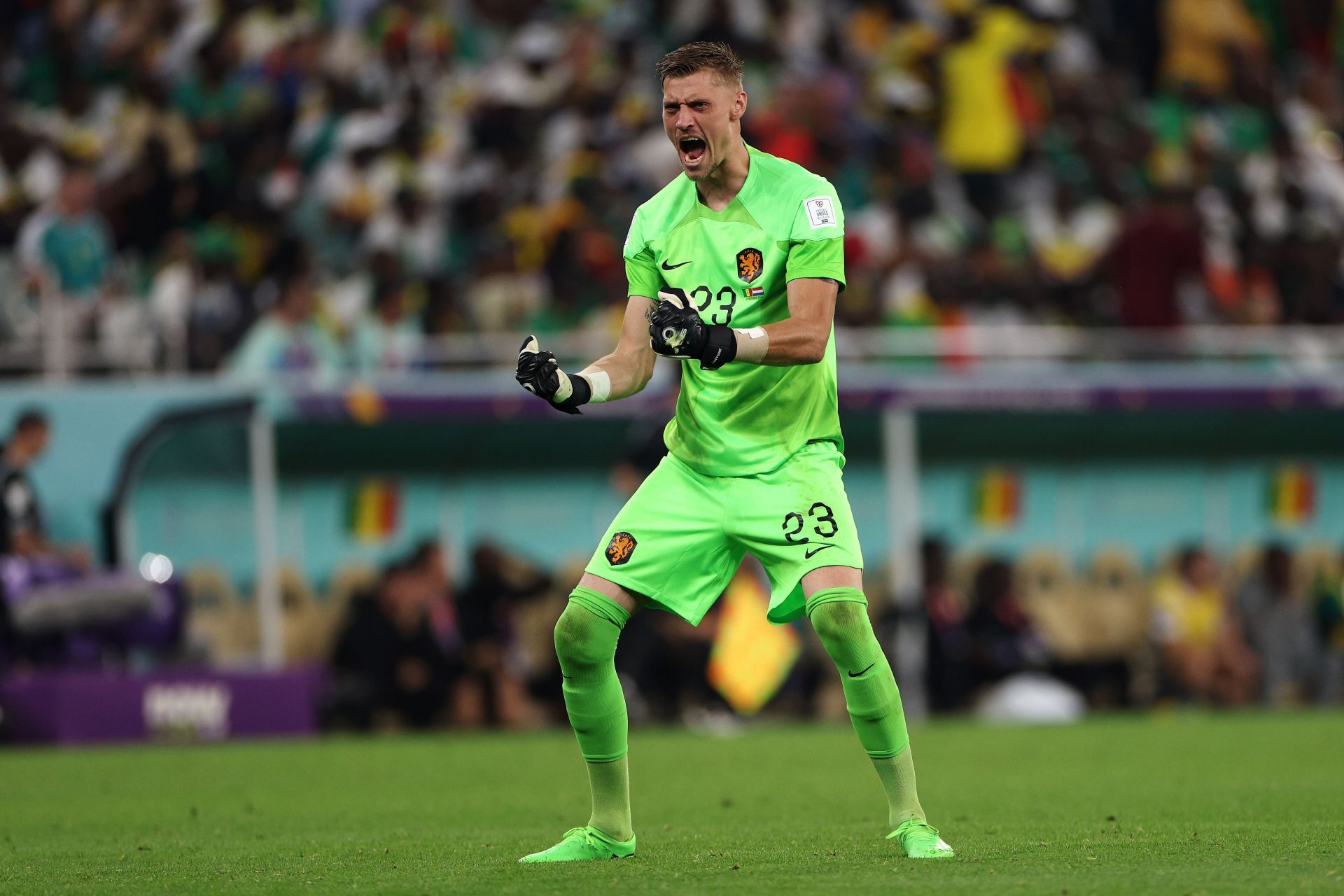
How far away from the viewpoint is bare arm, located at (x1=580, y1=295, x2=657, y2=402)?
6.65m

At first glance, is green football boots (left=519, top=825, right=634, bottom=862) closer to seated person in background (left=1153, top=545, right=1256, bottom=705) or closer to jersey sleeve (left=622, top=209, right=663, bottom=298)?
jersey sleeve (left=622, top=209, right=663, bottom=298)

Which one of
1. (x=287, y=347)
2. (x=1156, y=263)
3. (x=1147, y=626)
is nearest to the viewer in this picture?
(x=287, y=347)

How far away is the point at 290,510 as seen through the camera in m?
17.3

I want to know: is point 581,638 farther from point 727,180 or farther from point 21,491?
point 21,491

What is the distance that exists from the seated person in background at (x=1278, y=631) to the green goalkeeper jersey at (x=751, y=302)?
1224cm

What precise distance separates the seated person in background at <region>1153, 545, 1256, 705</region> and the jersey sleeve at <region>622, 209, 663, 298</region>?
11.7 meters

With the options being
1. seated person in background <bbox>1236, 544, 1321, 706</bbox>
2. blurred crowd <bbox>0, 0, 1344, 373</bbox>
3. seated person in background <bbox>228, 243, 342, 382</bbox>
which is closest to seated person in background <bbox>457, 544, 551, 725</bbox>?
blurred crowd <bbox>0, 0, 1344, 373</bbox>

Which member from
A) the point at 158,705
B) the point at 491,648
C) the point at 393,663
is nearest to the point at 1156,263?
the point at 491,648

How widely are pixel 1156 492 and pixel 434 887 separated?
14.1 meters

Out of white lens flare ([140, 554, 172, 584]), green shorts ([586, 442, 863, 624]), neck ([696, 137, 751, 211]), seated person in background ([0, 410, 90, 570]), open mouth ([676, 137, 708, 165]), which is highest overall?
open mouth ([676, 137, 708, 165])

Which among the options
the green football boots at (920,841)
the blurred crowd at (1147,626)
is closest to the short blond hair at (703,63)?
the green football boots at (920,841)

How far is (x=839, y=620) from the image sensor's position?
20.8 feet

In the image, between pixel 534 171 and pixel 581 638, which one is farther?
pixel 534 171

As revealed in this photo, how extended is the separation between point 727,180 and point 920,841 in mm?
2191
